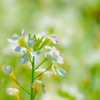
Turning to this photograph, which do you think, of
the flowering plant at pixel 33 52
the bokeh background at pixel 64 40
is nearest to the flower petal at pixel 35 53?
the flowering plant at pixel 33 52

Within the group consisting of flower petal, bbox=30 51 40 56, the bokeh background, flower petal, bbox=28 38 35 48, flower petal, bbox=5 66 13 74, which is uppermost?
the bokeh background

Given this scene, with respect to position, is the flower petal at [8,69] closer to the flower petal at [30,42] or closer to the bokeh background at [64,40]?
the flower petal at [30,42]

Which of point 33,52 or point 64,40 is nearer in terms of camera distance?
point 33,52

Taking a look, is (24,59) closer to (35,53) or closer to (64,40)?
(35,53)

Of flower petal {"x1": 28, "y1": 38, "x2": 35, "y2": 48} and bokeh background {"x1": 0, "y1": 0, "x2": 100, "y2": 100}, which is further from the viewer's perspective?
bokeh background {"x1": 0, "y1": 0, "x2": 100, "y2": 100}

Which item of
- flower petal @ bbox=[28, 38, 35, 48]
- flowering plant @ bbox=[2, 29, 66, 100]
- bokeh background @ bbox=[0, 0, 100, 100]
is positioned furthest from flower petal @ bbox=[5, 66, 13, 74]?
bokeh background @ bbox=[0, 0, 100, 100]

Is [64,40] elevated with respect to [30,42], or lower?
elevated

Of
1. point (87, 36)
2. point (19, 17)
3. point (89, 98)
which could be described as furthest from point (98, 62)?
point (19, 17)

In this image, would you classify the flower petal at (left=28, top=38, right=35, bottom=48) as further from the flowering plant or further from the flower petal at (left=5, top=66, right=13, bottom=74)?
the flower petal at (left=5, top=66, right=13, bottom=74)

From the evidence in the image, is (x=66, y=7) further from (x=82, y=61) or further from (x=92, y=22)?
(x=82, y=61)

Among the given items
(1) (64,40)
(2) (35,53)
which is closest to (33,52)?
(2) (35,53)
